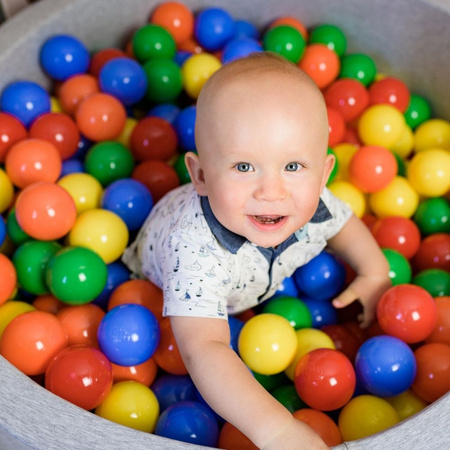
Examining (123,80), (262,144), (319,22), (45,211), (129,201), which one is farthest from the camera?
(319,22)

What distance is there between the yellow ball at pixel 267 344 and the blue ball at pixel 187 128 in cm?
56

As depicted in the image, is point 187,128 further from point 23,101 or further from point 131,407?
point 131,407

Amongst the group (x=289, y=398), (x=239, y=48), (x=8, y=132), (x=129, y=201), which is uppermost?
(x=239, y=48)

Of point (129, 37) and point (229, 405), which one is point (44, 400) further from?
point (129, 37)

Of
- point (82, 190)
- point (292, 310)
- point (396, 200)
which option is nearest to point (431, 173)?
point (396, 200)

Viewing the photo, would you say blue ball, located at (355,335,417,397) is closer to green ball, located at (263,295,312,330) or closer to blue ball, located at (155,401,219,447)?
green ball, located at (263,295,312,330)

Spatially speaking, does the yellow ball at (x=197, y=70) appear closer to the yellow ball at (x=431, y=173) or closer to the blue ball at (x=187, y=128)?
the blue ball at (x=187, y=128)

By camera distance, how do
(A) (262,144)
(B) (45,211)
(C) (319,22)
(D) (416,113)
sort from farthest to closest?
(C) (319,22), (D) (416,113), (B) (45,211), (A) (262,144)

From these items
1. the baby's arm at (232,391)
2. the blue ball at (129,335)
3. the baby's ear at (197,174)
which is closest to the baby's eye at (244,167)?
the baby's ear at (197,174)

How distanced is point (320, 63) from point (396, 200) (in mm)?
451

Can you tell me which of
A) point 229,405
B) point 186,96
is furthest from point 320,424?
point 186,96

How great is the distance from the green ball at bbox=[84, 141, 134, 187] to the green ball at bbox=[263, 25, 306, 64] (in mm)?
512

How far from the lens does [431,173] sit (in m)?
1.48

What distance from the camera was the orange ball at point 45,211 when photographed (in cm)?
126
